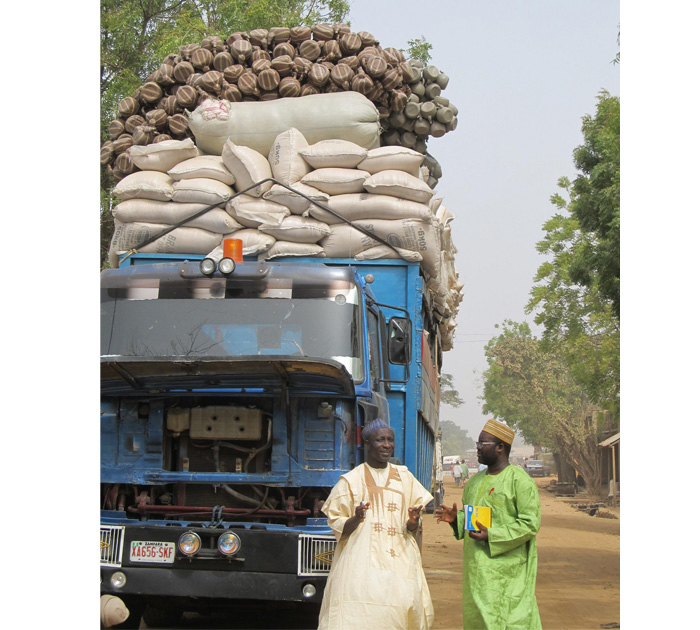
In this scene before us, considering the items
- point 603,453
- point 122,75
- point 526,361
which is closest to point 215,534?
point 122,75

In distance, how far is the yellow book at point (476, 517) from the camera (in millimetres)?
4484

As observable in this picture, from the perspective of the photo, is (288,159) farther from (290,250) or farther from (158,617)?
(158,617)

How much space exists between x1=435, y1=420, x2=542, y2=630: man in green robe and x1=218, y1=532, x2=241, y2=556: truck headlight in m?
1.56

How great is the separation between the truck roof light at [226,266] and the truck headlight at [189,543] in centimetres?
182

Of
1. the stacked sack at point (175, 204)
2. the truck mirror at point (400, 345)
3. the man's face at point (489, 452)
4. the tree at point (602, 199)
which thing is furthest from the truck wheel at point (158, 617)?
Answer: the tree at point (602, 199)

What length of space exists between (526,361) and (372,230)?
46399mm

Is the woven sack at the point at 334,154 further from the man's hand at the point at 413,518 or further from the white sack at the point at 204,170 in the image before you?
the man's hand at the point at 413,518

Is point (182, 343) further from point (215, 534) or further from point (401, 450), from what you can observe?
point (401, 450)

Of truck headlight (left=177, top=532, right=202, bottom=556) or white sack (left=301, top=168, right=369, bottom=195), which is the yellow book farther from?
white sack (left=301, top=168, right=369, bottom=195)

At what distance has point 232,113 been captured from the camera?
873cm

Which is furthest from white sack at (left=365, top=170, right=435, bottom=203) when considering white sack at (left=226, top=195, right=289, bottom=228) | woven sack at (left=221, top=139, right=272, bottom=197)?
woven sack at (left=221, top=139, right=272, bottom=197)

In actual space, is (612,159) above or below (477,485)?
above

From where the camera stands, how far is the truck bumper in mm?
5562

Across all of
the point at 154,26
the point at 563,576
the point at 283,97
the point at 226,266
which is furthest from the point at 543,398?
the point at 226,266
